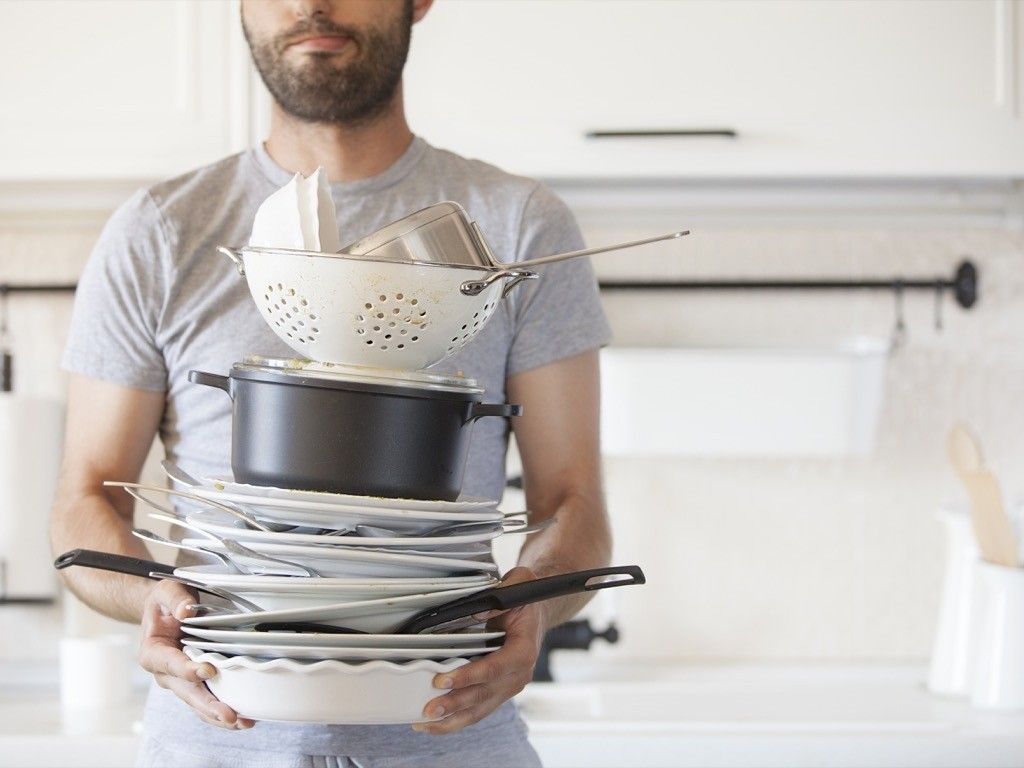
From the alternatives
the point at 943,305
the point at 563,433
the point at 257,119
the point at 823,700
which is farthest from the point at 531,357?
the point at 943,305

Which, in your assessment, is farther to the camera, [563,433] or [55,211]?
[55,211]

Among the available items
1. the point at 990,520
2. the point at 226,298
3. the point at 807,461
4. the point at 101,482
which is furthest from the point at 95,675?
the point at 990,520

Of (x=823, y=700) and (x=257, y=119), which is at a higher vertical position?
(x=257, y=119)

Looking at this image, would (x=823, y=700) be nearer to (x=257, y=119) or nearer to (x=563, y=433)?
(x=563, y=433)

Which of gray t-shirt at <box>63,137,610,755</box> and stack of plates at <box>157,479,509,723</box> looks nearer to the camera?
stack of plates at <box>157,479,509,723</box>

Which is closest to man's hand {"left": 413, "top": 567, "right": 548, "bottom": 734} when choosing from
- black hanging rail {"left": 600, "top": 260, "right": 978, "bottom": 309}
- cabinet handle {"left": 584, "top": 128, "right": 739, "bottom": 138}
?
cabinet handle {"left": 584, "top": 128, "right": 739, "bottom": 138}

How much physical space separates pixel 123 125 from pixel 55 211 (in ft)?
1.06

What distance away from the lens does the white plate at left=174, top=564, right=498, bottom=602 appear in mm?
688

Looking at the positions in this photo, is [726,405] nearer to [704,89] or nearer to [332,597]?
[704,89]

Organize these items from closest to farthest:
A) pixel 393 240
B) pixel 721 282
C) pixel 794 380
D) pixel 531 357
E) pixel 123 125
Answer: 1. pixel 393 240
2. pixel 531 357
3. pixel 123 125
4. pixel 794 380
5. pixel 721 282

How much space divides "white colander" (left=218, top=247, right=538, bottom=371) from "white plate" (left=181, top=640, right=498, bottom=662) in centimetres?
15

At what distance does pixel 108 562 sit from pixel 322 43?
1.57ft

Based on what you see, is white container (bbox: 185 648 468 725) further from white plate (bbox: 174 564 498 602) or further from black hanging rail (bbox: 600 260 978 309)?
black hanging rail (bbox: 600 260 978 309)

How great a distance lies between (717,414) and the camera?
167cm
